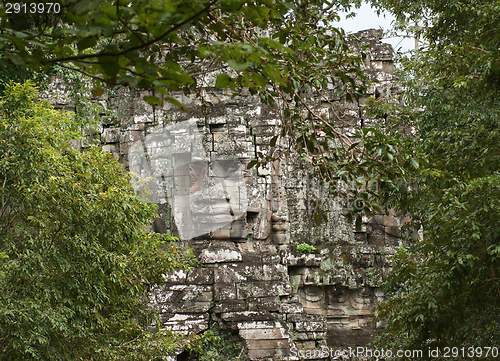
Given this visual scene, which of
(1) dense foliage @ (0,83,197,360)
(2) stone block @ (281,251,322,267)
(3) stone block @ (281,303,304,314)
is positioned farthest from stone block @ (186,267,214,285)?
(1) dense foliage @ (0,83,197,360)

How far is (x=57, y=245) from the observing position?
5648mm

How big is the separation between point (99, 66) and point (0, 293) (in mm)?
4063

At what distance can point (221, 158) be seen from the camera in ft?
38.6

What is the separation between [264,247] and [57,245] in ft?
22.2

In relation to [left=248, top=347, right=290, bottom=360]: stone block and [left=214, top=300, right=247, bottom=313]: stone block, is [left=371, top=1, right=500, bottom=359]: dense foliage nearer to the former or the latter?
[left=248, top=347, right=290, bottom=360]: stone block

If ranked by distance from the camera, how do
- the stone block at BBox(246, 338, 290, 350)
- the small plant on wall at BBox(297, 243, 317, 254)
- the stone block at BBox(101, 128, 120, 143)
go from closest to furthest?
1. the stone block at BBox(246, 338, 290, 350)
2. the small plant on wall at BBox(297, 243, 317, 254)
3. the stone block at BBox(101, 128, 120, 143)

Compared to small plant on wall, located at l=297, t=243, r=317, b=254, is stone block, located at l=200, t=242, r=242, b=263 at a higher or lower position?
higher

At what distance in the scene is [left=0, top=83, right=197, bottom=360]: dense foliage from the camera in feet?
16.8

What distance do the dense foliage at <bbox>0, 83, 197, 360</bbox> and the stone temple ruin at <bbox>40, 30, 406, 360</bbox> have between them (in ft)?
11.3

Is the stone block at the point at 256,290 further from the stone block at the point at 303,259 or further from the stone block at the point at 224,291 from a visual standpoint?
the stone block at the point at 303,259

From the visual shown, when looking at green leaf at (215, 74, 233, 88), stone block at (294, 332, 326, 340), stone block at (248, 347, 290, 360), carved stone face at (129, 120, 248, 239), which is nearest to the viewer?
green leaf at (215, 74, 233, 88)

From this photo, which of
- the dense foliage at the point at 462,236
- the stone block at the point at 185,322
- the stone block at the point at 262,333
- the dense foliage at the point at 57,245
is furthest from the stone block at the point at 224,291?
the dense foliage at the point at 462,236

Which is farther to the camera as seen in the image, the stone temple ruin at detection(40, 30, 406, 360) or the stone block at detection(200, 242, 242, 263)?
the stone block at detection(200, 242, 242, 263)

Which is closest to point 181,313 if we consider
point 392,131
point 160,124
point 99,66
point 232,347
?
point 232,347
